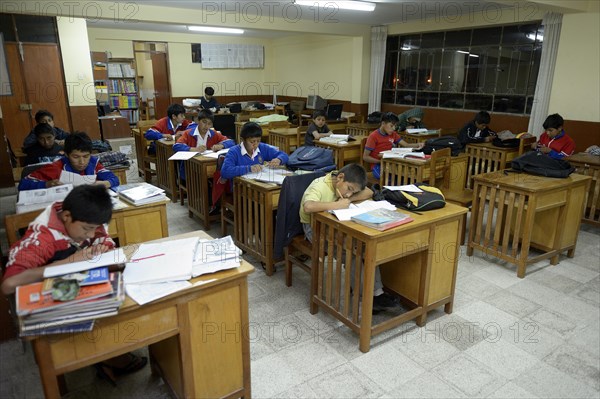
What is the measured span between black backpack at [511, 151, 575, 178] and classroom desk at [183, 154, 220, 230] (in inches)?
111

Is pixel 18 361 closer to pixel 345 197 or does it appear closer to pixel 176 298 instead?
pixel 176 298

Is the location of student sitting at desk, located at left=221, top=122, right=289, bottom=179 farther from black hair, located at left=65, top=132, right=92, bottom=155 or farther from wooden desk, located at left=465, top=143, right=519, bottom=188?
wooden desk, located at left=465, top=143, right=519, bottom=188

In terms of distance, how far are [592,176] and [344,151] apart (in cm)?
271

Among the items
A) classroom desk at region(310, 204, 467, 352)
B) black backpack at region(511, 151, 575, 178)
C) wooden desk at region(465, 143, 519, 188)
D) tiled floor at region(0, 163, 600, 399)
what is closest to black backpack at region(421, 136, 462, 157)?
wooden desk at region(465, 143, 519, 188)

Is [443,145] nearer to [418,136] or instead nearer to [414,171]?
[414,171]

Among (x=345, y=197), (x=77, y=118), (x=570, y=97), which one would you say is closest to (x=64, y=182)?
(x=345, y=197)

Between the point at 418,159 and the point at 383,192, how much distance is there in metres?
1.54

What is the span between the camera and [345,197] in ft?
8.05

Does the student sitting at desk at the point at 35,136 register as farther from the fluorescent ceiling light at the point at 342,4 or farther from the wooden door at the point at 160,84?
the wooden door at the point at 160,84

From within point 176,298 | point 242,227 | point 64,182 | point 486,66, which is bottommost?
point 242,227

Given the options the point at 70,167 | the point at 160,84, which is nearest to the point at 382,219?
the point at 70,167

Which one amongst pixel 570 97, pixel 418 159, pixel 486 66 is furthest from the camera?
pixel 486 66

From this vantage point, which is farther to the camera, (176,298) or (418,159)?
(418,159)

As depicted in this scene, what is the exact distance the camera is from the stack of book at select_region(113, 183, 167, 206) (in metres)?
2.51
